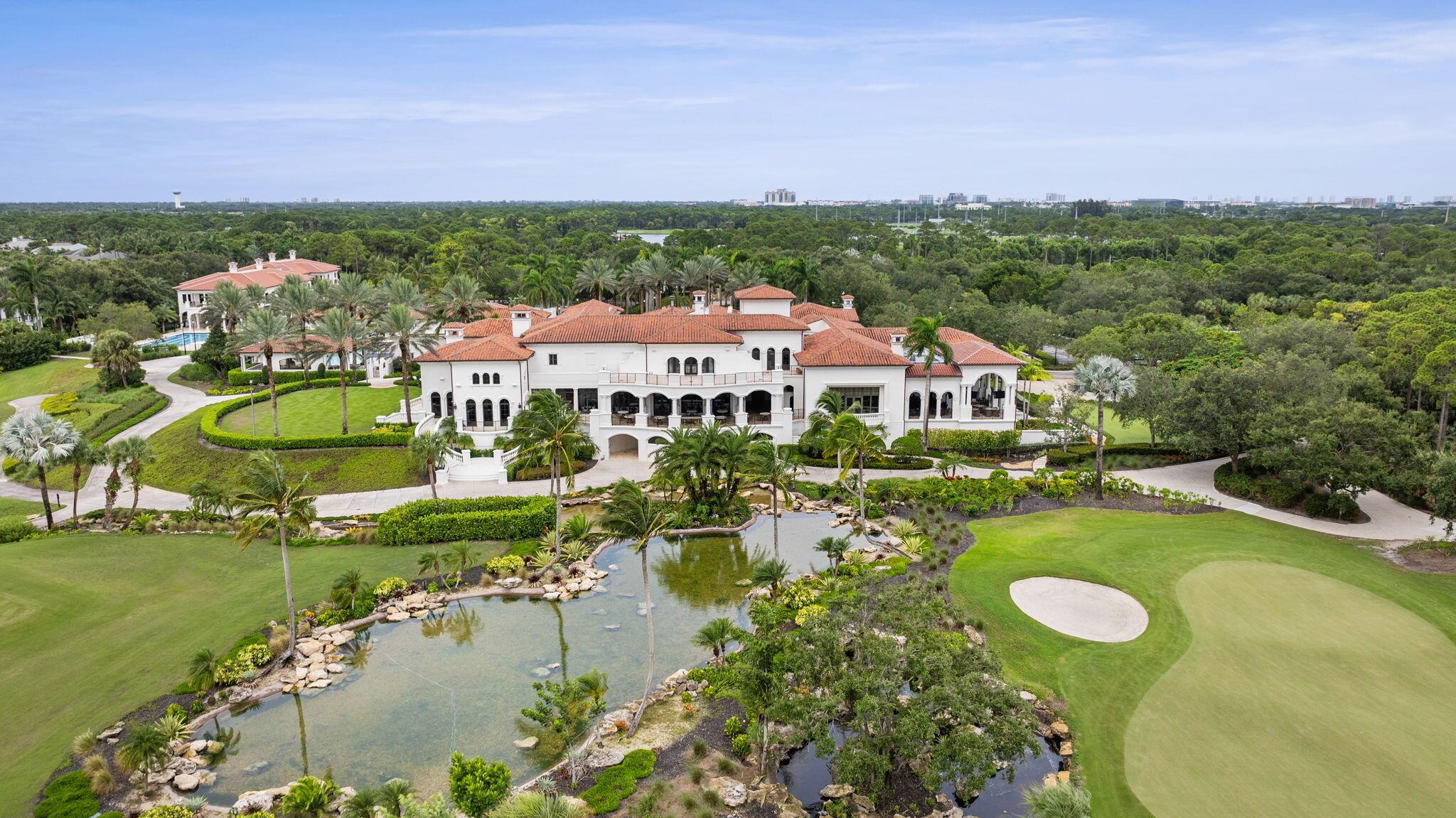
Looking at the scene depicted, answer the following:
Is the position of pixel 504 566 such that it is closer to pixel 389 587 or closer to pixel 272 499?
pixel 389 587

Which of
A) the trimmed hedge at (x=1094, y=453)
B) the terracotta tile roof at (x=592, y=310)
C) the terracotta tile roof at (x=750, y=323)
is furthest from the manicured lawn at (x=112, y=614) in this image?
the trimmed hedge at (x=1094, y=453)

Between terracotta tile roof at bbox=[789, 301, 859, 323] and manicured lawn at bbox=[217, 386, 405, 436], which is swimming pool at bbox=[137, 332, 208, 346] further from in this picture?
terracotta tile roof at bbox=[789, 301, 859, 323]

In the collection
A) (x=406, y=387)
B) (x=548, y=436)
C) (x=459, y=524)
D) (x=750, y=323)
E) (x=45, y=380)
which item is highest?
(x=750, y=323)

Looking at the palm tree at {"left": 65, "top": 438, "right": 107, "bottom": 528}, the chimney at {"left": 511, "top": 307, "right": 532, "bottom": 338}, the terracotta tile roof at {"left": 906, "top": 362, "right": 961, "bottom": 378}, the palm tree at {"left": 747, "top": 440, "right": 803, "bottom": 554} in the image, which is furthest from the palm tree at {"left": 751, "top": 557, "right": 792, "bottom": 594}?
the chimney at {"left": 511, "top": 307, "right": 532, "bottom": 338}

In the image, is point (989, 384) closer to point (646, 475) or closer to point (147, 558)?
point (646, 475)

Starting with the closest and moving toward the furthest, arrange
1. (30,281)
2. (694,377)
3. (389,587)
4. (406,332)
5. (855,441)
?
1. (389,587)
2. (855,441)
3. (406,332)
4. (694,377)
5. (30,281)

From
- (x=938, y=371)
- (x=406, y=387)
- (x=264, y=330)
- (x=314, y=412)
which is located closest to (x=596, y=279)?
(x=406, y=387)

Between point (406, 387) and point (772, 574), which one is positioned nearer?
point (772, 574)
